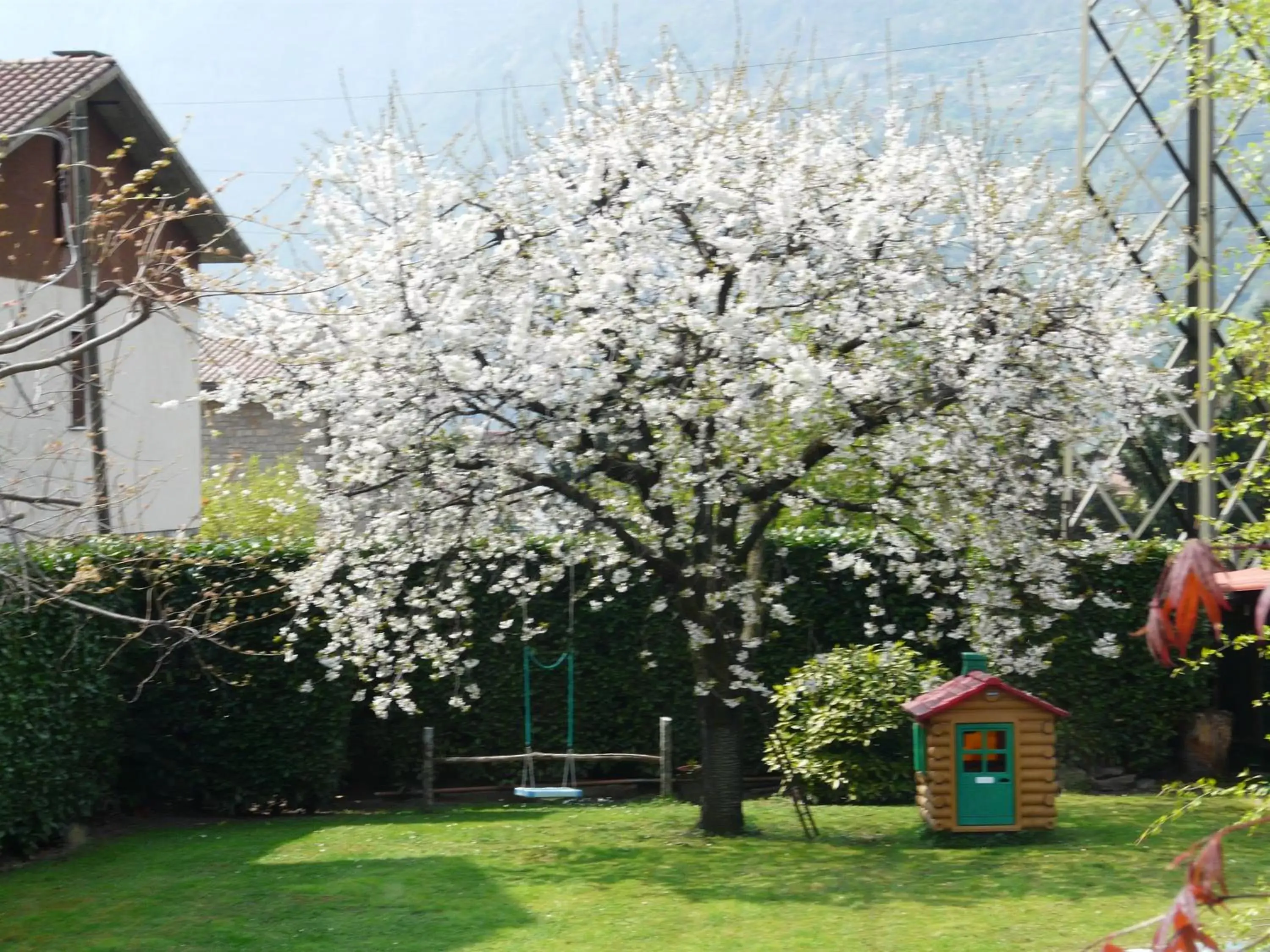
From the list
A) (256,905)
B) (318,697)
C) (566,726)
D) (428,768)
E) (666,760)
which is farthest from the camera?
(566,726)

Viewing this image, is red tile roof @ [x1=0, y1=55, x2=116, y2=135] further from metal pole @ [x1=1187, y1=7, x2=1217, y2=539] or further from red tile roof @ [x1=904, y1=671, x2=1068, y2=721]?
metal pole @ [x1=1187, y1=7, x2=1217, y2=539]

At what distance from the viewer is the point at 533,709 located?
13.6 meters

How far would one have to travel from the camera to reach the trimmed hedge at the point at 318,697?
1073cm

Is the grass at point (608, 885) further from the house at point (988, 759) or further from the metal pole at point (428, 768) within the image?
the metal pole at point (428, 768)

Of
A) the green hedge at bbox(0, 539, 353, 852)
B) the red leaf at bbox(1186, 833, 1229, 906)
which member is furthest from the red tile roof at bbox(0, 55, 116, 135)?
the red leaf at bbox(1186, 833, 1229, 906)

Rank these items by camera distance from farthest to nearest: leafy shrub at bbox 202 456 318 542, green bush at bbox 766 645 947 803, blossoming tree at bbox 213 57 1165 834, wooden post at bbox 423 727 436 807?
leafy shrub at bbox 202 456 318 542
wooden post at bbox 423 727 436 807
green bush at bbox 766 645 947 803
blossoming tree at bbox 213 57 1165 834

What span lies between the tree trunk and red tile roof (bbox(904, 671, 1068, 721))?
136 centimetres

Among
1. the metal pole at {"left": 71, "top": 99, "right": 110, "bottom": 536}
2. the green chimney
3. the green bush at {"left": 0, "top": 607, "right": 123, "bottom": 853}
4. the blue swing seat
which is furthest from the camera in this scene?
the blue swing seat

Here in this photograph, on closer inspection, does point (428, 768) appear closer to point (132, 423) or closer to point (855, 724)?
point (855, 724)

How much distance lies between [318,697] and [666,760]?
331cm

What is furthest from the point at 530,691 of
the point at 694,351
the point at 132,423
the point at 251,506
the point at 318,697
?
the point at 251,506

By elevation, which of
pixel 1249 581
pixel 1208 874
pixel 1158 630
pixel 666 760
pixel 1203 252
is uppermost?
pixel 1203 252

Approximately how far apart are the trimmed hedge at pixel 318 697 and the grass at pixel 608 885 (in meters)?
0.70

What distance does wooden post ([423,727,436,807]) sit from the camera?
42.3 ft
